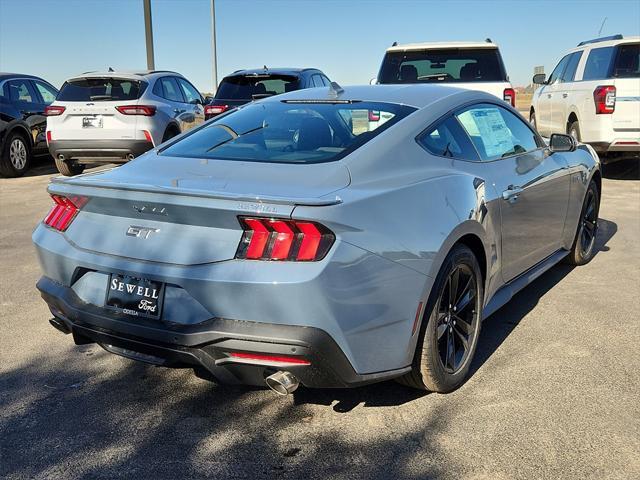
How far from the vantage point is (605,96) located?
945cm

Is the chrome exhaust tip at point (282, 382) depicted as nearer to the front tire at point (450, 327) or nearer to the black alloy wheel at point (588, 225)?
the front tire at point (450, 327)

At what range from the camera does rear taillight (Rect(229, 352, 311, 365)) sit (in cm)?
257

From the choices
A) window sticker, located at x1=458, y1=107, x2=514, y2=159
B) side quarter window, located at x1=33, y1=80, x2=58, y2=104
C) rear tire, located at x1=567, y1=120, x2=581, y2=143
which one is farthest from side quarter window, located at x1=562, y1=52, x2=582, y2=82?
side quarter window, located at x1=33, y1=80, x2=58, y2=104

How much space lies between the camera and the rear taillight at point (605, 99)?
9.40 m

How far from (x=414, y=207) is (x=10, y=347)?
2.57m

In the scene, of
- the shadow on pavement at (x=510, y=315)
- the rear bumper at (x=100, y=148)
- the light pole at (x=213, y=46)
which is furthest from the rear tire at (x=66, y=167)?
the light pole at (x=213, y=46)

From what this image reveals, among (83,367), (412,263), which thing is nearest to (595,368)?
(412,263)

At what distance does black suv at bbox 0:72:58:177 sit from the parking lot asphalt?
7.63m

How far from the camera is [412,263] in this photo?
284cm

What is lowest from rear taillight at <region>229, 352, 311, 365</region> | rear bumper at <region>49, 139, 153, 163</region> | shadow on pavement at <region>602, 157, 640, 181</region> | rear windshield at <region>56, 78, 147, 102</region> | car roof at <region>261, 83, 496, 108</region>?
shadow on pavement at <region>602, 157, 640, 181</region>

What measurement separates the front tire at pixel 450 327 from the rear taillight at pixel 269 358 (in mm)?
696

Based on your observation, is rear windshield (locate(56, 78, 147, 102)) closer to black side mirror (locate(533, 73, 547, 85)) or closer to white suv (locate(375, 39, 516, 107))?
white suv (locate(375, 39, 516, 107))

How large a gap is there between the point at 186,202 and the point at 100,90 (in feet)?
26.4

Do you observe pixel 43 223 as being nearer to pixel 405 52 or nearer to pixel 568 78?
pixel 405 52
